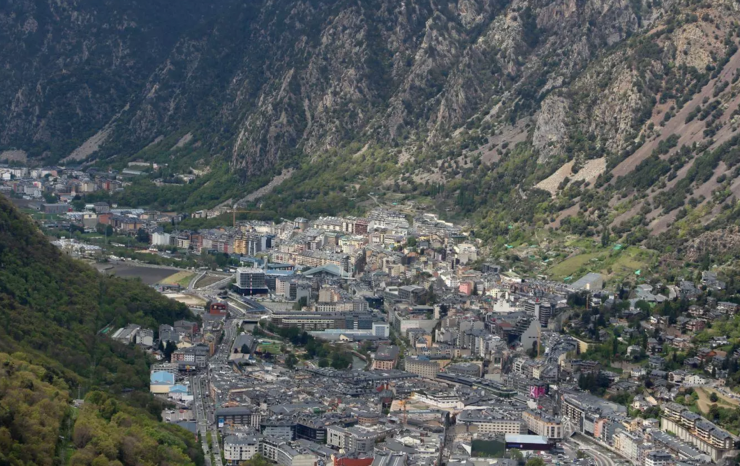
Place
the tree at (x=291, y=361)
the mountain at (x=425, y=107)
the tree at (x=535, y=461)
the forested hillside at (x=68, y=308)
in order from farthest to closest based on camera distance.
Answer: the mountain at (x=425, y=107) → the tree at (x=291, y=361) → the forested hillside at (x=68, y=308) → the tree at (x=535, y=461)

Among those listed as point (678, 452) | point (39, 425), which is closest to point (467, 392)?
point (678, 452)

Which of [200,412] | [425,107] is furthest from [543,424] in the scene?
[425,107]

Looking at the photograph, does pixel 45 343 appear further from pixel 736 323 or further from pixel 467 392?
pixel 736 323

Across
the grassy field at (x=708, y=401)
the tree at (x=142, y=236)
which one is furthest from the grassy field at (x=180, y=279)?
the grassy field at (x=708, y=401)

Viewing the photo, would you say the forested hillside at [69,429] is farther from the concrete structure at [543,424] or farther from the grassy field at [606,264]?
the grassy field at [606,264]

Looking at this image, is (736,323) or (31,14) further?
(31,14)

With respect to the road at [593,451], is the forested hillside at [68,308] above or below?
above
